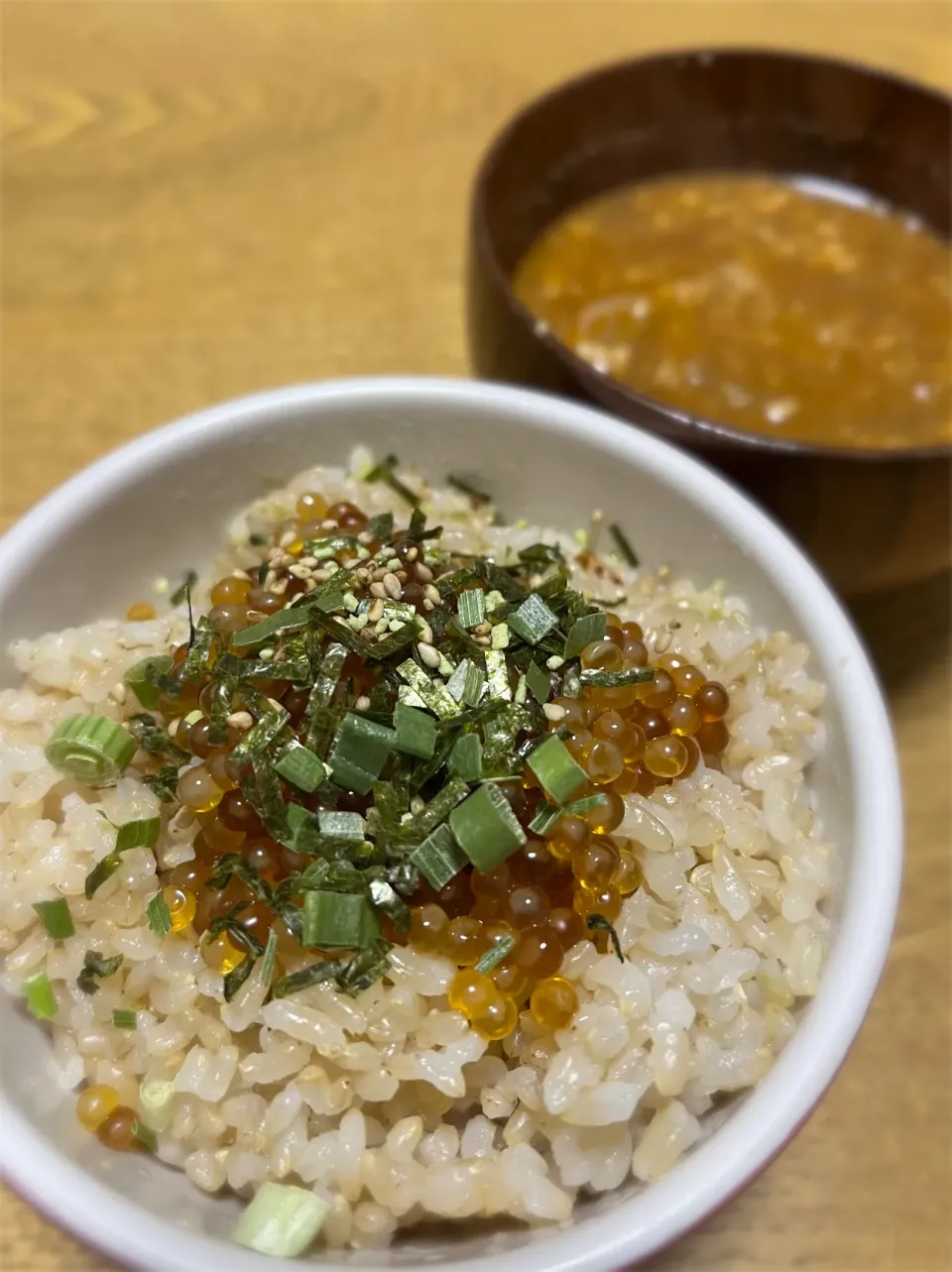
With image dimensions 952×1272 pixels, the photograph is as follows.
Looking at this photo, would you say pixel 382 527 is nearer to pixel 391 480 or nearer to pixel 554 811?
pixel 391 480

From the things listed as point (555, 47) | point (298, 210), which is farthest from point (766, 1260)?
point (555, 47)

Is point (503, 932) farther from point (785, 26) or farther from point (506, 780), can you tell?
point (785, 26)

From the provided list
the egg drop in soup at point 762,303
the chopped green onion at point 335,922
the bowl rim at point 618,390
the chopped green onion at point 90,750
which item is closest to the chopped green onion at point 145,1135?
the chopped green onion at point 335,922

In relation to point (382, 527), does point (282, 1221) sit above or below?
below

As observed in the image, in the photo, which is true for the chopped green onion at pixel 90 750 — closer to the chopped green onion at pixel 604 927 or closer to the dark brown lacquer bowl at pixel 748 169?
the chopped green onion at pixel 604 927

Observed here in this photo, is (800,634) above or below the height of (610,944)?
above

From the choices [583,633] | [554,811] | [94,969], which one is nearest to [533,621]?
[583,633]
